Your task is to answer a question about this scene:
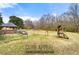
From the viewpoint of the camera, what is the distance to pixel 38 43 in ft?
8.12

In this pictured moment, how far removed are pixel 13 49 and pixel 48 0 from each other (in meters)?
0.72

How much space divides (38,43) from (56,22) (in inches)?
13.3

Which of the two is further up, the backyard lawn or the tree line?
the tree line

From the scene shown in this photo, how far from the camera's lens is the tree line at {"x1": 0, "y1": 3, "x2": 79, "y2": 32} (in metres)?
2.48

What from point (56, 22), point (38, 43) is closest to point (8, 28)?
point (38, 43)

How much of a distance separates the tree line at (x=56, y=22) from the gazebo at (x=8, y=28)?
0.17 ft

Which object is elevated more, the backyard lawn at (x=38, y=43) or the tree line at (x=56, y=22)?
the tree line at (x=56, y=22)

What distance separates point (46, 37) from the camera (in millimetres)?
2480

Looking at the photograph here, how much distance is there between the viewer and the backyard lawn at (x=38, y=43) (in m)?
2.45

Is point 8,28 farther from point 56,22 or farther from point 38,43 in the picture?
point 56,22

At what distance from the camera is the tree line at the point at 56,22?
2482 mm

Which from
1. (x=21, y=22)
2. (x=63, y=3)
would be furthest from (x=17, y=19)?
(x=63, y=3)

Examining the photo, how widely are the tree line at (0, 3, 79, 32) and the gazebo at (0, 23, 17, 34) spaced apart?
5 centimetres
